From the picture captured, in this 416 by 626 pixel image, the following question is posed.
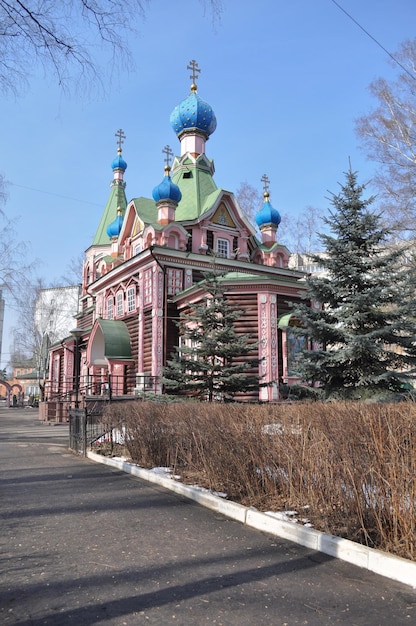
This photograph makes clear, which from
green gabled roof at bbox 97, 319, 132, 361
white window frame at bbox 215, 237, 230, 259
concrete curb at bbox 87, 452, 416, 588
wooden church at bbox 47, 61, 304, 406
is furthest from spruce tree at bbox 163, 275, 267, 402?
white window frame at bbox 215, 237, 230, 259

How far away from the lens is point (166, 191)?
914 inches

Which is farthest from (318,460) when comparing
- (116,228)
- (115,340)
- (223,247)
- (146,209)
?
(116,228)

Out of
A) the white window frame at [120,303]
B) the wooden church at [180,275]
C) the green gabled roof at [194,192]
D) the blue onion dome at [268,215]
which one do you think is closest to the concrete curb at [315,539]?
the wooden church at [180,275]

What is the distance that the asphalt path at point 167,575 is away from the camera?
127 inches

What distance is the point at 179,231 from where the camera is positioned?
74.9ft

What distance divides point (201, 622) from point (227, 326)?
10.4m

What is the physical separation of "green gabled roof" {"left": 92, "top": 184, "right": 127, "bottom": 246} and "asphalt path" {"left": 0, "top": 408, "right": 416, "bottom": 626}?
29.5 meters

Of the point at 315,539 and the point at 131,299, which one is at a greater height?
the point at 131,299

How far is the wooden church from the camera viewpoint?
1936cm

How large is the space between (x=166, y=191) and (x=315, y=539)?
20.5 m

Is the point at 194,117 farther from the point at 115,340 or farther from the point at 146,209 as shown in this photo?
the point at 115,340

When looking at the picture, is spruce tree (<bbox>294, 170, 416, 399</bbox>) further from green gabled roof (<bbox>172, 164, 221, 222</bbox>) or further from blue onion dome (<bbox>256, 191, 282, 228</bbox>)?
blue onion dome (<bbox>256, 191, 282, 228</bbox>)

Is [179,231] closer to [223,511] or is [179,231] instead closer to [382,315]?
[382,315]

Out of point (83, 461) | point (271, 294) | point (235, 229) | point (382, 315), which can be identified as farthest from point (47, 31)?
point (235, 229)
